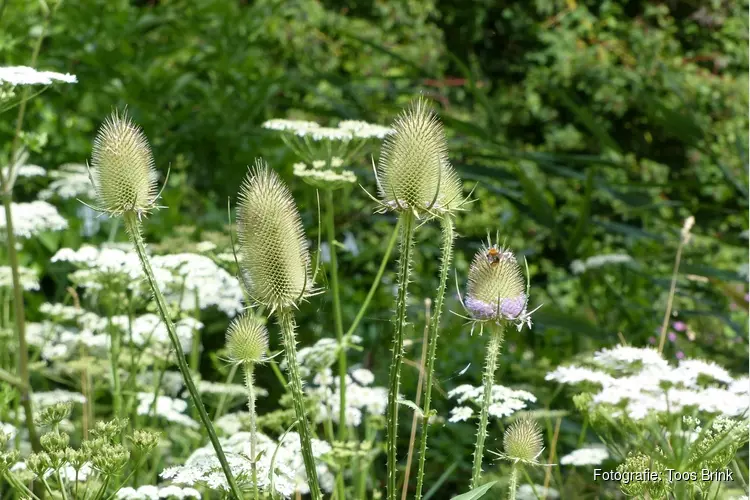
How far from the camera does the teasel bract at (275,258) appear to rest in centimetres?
154

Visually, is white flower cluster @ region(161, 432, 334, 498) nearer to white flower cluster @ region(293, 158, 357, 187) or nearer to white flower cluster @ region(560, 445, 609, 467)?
white flower cluster @ region(293, 158, 357, 187)

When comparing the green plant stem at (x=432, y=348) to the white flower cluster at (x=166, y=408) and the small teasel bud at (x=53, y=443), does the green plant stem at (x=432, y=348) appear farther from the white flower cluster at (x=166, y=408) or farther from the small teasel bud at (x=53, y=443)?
the white flower cluster at (x=166, y=408)

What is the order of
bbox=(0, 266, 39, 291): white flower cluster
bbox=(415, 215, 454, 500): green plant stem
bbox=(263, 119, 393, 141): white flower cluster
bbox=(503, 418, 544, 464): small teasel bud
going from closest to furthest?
1. bbox=(415, 215, 454, 500): green plant stem
2. bbox=(503, 418, 544, 464): small teasel bud
3. bbox=(263, 119, 393, 141): white flower cluster
4. bbox=(0, 266, 39, 291): white flower cluster

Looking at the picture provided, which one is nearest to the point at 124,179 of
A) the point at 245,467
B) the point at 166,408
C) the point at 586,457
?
the point at 245,467

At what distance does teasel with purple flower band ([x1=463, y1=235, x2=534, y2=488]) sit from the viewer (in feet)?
5.53

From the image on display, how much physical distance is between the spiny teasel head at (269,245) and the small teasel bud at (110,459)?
0.38 meters

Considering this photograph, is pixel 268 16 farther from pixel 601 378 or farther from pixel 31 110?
pixel 601 378

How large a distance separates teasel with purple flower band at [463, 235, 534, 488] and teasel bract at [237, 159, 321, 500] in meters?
0.31

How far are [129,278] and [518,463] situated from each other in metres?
1.35

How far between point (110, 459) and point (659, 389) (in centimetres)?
104

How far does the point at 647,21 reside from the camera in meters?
5.68

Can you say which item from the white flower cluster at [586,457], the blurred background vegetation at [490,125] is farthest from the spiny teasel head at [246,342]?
the blurred background vegetation at [490,125]

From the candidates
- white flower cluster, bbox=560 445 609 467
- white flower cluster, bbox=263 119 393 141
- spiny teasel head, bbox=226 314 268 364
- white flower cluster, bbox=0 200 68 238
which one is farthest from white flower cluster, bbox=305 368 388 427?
spiny teasel head, bbox=226 314 268 364

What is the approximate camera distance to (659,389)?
1.95m
